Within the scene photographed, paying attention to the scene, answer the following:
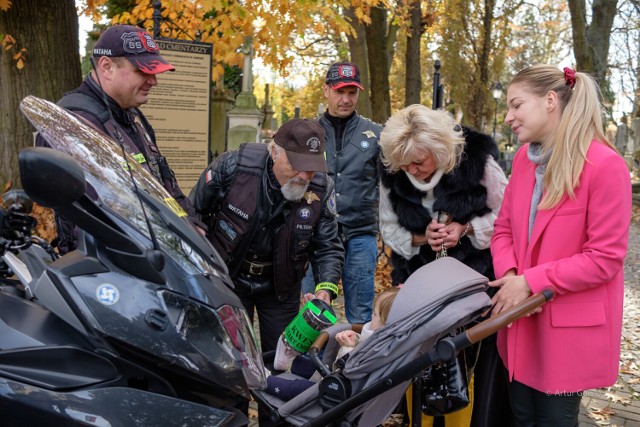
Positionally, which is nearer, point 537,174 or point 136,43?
point 537,174

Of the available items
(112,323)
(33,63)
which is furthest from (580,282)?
(33,63)

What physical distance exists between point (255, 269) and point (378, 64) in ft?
35.1

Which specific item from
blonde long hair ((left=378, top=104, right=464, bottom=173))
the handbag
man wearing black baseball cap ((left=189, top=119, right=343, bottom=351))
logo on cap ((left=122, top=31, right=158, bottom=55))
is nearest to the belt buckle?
man wearing black baseball cap ((left=189, top=119, right=343, bottom=351))

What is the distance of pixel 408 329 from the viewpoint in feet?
8.48

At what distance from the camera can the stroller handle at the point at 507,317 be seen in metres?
2.51

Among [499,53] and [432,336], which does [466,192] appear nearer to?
[432,336]

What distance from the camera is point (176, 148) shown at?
6246 mm

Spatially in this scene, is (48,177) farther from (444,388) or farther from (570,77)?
(570,77)

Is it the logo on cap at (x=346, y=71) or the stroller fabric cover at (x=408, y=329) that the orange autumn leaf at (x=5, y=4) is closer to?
the logo on cap at (x=346, y=71)

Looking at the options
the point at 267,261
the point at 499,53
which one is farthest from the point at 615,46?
the point at 267,261

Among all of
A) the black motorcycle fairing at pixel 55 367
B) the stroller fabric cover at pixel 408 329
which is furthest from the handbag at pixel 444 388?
the black motorcycle fairing at pixel 55 367

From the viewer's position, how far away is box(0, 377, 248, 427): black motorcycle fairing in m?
1.85

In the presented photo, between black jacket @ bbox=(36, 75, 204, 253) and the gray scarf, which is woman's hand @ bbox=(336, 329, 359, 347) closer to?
black jacket @ bbox=(36, 75, 204, 253)

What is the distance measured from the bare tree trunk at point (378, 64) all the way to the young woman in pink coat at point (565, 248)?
10.3 metres
